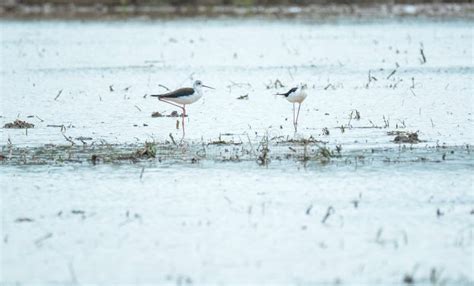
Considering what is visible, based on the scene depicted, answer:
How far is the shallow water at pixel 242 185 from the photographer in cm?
886

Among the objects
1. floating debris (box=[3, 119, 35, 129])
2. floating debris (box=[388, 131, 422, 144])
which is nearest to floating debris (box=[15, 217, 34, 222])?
floating debris (box=[388, 131, 422, 144])

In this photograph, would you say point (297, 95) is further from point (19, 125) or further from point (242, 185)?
point (242, 185)

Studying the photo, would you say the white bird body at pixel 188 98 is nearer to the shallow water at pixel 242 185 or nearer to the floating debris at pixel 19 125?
the shallow water at pixel 242 185

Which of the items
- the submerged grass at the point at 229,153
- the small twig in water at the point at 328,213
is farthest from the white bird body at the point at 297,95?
the small twig in water at the point at 328,213

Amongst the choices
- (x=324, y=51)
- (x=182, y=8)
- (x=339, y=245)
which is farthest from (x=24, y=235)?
(x=182, y=8)

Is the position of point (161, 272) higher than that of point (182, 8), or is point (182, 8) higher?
point (182, 8)

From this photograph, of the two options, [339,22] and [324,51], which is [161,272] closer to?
[324,51]

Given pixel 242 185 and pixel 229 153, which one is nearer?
pixel 242 185

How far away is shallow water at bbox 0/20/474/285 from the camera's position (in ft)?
29.1

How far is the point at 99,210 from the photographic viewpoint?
35.6 ft

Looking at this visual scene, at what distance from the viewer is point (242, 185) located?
11.9 metres

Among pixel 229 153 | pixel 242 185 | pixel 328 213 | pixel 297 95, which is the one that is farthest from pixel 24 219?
pixel 297 95

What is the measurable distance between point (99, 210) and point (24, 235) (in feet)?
3.71

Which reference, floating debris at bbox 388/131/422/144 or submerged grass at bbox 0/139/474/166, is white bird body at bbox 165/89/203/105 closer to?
submerged grass at bbox 0/139/474/166
